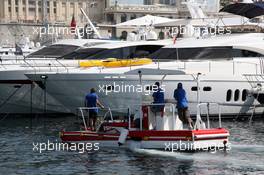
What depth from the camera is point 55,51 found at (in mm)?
40156

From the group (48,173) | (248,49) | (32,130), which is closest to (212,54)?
(248,49)

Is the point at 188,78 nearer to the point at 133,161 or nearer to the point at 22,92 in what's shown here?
the point at 22,92

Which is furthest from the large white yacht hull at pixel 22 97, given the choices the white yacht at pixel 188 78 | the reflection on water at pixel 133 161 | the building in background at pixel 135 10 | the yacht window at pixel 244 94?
the building in background at pixel 135 10

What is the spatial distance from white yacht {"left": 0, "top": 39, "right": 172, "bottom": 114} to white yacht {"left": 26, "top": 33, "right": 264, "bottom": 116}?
121 cm

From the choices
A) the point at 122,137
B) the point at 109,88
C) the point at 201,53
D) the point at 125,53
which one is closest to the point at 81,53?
the point at 125,53

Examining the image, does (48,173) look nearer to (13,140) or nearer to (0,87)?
(13,140)

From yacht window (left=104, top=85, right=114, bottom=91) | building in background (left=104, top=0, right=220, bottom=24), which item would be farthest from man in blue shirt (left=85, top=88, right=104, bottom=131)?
building in background (left=104, top=0, right=220, bottom=24)

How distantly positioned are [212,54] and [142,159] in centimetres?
1087

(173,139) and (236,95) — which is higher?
(236,95)

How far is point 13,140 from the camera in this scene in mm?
25828

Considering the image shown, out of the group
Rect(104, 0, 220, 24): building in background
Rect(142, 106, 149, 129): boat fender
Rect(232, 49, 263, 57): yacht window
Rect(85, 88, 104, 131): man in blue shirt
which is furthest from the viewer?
Rect(104, 0, 220, 24): building in background

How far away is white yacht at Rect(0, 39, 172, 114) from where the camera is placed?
3172cm

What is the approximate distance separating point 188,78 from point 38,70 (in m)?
6.51

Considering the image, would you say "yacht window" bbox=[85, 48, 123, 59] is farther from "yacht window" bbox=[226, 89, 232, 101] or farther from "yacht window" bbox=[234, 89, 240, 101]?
"yacht window" bbox=[234, 89, 240, 101]
